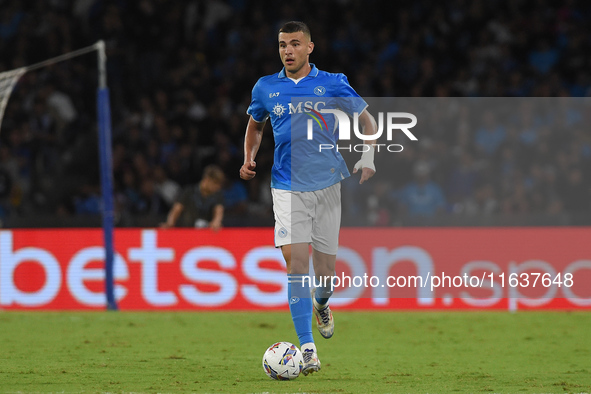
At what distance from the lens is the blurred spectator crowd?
1138cm

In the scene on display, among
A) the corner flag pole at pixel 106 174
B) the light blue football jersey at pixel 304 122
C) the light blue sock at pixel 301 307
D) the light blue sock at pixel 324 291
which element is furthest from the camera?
the corner flag pole at pixel 106 174

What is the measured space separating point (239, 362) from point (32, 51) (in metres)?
9.48

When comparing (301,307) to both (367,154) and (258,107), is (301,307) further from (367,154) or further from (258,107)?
(258,107)

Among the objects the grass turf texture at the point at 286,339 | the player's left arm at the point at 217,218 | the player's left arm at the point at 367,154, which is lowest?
the grass turf texture at the point at 286,339

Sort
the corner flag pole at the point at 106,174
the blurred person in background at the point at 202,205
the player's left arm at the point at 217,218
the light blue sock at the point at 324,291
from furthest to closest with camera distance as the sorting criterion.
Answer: the blurred person in background at the point at 202,205 < the player's left arm at the point at 217,218 < the corner flag pole at the point at 106,174 < the light blue sock at the point at 324,291

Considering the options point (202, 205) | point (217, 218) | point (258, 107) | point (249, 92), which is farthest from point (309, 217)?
point (249, 92)

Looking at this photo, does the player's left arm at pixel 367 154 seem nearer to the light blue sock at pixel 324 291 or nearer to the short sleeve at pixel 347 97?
the short sleeve at pixel 347 97

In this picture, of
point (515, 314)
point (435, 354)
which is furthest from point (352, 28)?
point (435, 354)

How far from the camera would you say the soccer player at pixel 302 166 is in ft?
19.8

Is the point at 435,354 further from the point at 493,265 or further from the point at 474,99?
the point at 474,99

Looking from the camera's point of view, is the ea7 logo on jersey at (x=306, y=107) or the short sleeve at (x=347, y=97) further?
the short sleeve at (x=347, y=97)

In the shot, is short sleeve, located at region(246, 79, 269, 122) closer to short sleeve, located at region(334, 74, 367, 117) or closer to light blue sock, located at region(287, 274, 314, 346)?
short sleeve, located at region(334, 74, 367, 117)

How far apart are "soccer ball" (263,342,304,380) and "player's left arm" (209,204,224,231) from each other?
538 cm

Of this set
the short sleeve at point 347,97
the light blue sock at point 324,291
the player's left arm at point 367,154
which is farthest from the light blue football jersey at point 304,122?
the light blue sock at point 324,291
